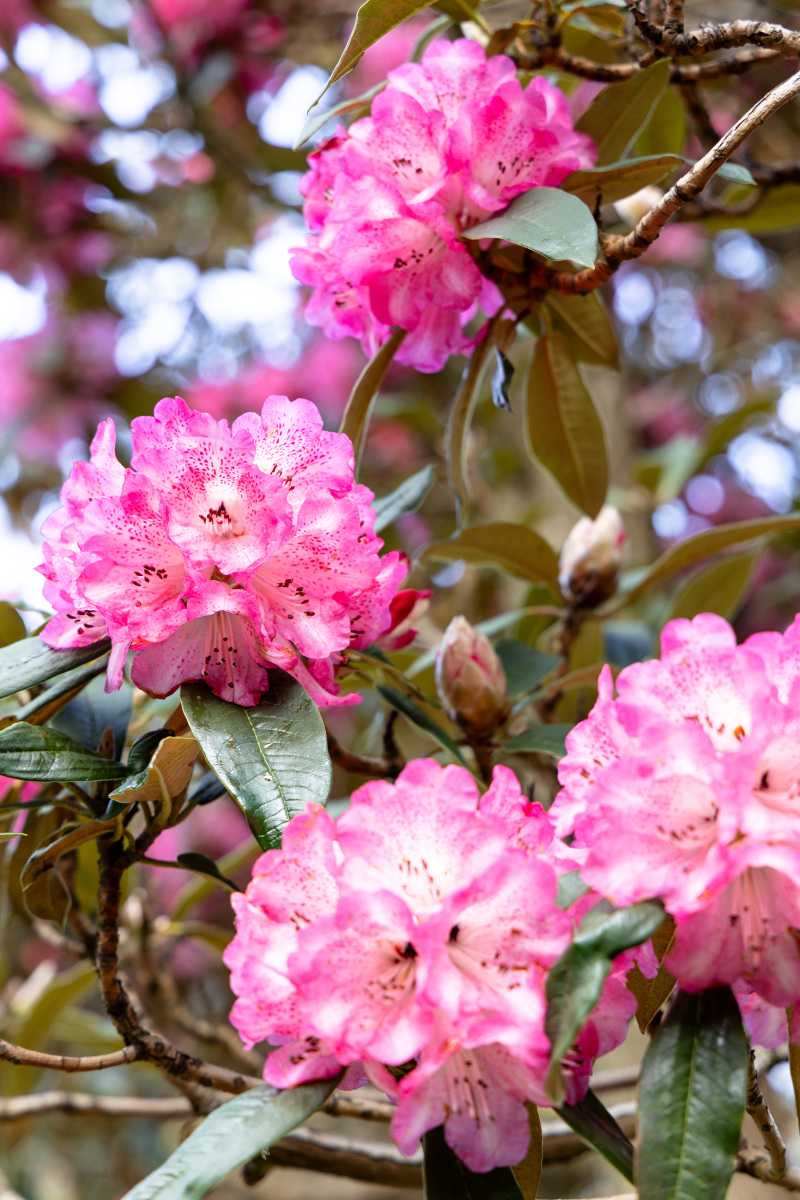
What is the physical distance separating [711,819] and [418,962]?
175 mm

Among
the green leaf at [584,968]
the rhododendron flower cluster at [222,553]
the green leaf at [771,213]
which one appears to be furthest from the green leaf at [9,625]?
the green leaf at [771,213]

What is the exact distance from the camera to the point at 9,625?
1001mm

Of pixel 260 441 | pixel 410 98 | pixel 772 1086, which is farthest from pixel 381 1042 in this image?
pixel 772 1086

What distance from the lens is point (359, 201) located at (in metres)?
0.86

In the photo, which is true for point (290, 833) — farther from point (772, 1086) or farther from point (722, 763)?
point (772, 1086)

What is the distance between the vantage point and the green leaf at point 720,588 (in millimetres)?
1495

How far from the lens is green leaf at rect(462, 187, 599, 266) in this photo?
2.42 ft

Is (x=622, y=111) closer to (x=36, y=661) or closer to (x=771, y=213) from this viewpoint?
(x=771, y=213)

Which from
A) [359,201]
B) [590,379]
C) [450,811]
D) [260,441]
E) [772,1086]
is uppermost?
[359,201]

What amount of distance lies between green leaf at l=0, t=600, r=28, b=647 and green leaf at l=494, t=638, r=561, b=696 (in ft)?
1.70

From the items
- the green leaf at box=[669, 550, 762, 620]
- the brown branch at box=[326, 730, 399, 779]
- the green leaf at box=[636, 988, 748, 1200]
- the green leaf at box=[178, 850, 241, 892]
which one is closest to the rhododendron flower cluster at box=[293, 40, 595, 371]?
the brown branch at box=[326, 730, 399, 779]

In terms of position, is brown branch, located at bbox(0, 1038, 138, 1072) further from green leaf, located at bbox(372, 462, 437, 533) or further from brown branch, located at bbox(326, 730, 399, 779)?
green leaf, located at bbox(372, 462, 437, 533)

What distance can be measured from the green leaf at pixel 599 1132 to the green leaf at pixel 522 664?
22.3 inches

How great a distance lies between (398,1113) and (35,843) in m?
0.57
